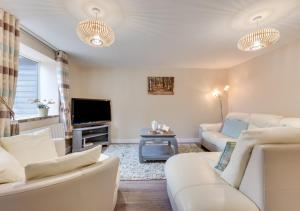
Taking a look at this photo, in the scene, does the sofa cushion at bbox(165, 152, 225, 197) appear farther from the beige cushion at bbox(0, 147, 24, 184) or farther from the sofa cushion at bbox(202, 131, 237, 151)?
the beige cushion at bbox(0, 147, 24, 184)

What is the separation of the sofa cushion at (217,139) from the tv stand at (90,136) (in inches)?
102

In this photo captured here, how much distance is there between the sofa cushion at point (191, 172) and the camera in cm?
159

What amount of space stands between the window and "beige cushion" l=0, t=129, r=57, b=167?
1.49 meters

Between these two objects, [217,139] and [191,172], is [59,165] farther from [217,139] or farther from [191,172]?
[217,139]

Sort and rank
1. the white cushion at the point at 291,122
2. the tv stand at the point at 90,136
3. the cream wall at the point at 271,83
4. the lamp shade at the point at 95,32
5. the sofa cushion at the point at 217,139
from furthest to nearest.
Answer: the tv stand at the point at 90,136 < the sofa cushion at the point at 217,139 < the cream wall at the point at 271,83 < the white cushion at the point at 291,122 < the lamp shade at the point at 95,32

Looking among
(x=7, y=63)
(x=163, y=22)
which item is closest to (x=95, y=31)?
(x=163, y=22)

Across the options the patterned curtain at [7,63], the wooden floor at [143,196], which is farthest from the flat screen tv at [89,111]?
the wooden floor at [143,196]

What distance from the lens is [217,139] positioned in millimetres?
3686

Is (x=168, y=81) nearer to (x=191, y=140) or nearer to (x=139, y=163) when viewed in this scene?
(x=191, y=140)

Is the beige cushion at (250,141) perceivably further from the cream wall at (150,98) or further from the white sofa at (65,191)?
the cream wall at (150,98)

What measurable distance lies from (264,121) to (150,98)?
2974 millimetres

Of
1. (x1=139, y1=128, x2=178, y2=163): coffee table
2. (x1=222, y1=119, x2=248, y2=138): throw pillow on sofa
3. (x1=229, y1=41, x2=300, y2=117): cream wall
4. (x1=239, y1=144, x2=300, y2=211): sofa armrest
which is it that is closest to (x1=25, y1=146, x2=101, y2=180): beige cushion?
(x1=239, y1=144, x2=300, y2=211): sofa armrest

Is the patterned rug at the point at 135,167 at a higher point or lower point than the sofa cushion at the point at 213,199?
lower

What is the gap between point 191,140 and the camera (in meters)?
5.42
